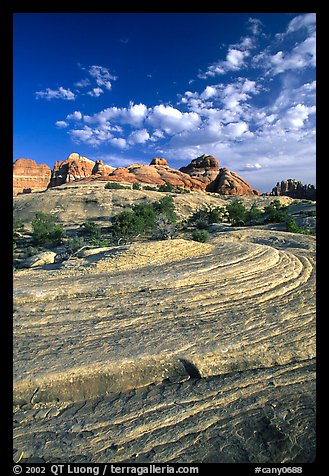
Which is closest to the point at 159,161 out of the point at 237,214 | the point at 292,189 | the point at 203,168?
the point at 203,168

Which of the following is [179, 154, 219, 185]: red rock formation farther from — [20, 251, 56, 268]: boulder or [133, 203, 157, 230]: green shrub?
[20, 251, 56, 268]: boulder

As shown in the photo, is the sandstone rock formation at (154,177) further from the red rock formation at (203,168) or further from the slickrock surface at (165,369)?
the slickrock surface at (165,369)

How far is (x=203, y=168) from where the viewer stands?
3425 inches

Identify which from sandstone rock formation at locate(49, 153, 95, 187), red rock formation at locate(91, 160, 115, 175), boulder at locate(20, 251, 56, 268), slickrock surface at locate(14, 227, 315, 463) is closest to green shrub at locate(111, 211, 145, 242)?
boulder at locate(20, 251, 56, 268)

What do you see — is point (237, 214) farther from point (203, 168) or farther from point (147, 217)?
point (203, 168)

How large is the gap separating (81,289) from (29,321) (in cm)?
136

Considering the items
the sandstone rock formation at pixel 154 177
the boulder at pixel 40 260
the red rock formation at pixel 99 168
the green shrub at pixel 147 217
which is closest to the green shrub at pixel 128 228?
the green shrub at pixel 147 217

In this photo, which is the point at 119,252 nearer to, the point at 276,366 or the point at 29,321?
the point at 29,321

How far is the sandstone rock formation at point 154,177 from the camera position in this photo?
2835 inches

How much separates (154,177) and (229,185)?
22080 millimetres

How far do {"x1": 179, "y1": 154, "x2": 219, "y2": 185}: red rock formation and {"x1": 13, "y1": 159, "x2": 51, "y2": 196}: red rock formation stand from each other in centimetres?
5620

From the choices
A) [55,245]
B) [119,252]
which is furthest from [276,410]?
[55,245]

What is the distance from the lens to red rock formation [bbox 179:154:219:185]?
83062 mm

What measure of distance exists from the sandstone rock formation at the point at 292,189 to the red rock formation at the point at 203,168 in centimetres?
2096
